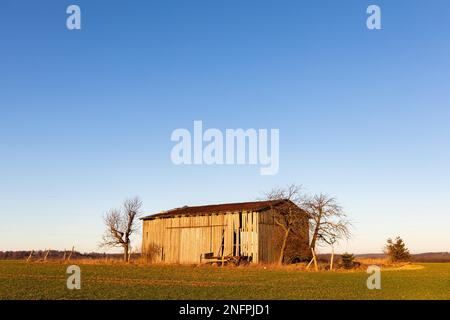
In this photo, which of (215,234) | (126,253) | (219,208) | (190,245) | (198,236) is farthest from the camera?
(126,253)

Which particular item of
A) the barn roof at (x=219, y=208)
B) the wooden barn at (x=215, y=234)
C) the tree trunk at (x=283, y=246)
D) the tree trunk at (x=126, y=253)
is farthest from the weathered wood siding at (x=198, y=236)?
the tree trunk at (x=126, y=253)

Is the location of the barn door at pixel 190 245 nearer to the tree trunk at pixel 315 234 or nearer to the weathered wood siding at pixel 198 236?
the weathered wood siding at pixel 198 236

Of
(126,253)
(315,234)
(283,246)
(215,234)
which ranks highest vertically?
(315,234)

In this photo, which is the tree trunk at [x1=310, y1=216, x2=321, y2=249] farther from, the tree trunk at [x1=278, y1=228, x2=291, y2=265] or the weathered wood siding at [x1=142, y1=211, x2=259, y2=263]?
the weathered wood siding at [x1=142, y1=211, x2=259, y2=263]

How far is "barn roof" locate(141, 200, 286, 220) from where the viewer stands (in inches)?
1721

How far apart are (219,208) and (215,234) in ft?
11.3

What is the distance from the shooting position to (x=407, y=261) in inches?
2066

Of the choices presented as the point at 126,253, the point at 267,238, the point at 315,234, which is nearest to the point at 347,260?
the point at 315,234

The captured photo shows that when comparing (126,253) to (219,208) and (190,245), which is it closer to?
(190,245)

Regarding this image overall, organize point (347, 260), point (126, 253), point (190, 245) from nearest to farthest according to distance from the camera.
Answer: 1. point (347, 260)
2. point (190, 245)
3. point (126, 253)

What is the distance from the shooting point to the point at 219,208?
47.7 metres

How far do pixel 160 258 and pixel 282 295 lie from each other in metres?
36.3
